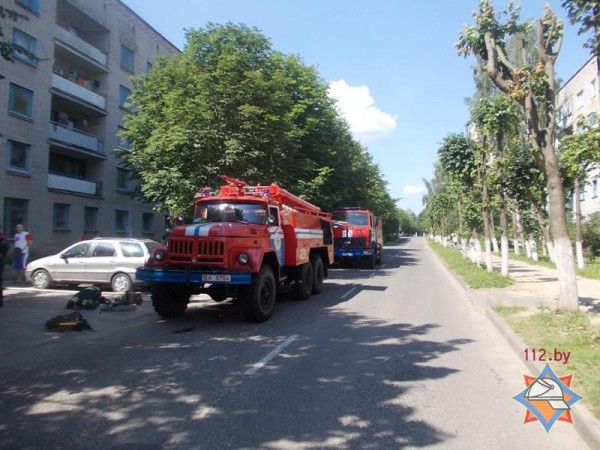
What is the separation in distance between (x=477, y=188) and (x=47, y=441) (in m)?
18.6

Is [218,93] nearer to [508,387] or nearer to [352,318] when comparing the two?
[352,318]

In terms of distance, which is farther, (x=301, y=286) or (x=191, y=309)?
(x=301, y=286)

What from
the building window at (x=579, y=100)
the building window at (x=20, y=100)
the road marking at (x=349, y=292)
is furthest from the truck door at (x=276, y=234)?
the building window at (x=579, y=100)

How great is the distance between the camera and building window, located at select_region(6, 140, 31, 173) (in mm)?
24125

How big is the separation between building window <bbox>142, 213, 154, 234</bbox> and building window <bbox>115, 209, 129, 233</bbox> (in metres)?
2.09

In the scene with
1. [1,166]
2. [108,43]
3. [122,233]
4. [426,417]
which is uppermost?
[108,43]

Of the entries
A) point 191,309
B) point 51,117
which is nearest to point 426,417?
point 191,309

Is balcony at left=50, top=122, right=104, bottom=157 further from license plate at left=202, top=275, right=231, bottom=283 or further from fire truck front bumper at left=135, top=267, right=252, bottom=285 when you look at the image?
license plate at left=202, top=275, right=231, bottom=283

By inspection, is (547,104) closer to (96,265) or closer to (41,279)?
(96,265)

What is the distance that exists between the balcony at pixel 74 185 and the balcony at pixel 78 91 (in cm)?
462

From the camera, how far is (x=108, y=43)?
32.1m

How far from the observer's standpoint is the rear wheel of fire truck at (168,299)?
988 cm

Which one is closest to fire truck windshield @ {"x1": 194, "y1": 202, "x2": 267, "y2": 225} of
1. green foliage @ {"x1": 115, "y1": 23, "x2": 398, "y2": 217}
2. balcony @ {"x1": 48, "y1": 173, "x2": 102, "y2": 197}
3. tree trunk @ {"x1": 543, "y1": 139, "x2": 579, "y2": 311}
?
tree trunk @ {"x1": 543, "y1": 139, "x2": 579, "y2": 311}

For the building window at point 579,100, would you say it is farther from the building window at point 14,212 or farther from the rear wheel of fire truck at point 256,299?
the building window at point 14,212
